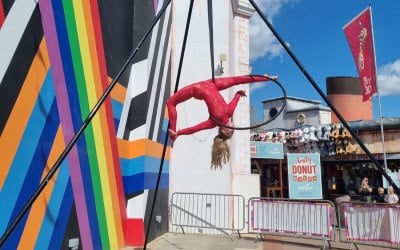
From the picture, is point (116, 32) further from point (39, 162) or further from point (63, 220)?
point (63, 220)

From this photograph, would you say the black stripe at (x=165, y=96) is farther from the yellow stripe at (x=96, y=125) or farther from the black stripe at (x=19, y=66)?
the black stripe at (x=19, y=66)

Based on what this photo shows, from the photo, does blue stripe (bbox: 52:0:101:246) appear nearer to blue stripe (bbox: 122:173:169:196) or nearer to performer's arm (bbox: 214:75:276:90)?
blue stripe (bbox: 122:173:169:196)

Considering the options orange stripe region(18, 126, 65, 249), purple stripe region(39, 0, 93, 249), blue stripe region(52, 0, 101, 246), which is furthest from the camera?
blue stripe region(52, 0, 101, 246)

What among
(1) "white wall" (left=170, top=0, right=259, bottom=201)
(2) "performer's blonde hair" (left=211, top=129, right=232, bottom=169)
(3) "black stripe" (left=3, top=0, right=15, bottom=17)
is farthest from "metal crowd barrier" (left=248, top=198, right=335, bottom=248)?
(3) "black stripe" (left=3, top=0, right=15, bottom=17)

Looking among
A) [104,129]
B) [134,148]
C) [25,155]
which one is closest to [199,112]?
[134,148]

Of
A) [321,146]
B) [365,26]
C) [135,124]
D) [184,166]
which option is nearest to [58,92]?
[135,124]

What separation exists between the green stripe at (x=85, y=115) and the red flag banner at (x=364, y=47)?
7589 millimetres

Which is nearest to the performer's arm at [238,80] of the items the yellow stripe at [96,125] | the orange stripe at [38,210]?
the orange stripe at [38,210]

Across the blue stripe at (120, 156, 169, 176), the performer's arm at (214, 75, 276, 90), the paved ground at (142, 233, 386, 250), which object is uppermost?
the performer's arm at (214, 75, 276, 90)

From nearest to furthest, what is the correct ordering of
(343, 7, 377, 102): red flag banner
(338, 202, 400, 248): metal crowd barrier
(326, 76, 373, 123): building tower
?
1. (338, 202, 400, 248): metal crowd barrier
2. (343, 7, 377, 102): red flag banner
3. (326, 76, 373, 123): building tower

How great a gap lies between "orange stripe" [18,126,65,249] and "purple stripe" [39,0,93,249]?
10.4 inches

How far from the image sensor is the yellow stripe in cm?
687

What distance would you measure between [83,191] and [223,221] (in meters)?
5.42

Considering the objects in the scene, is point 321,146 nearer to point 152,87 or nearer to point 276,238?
point 276,238
